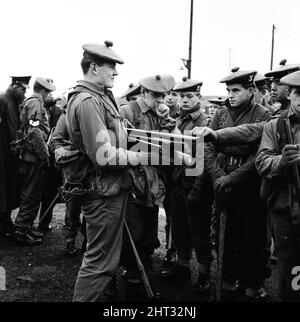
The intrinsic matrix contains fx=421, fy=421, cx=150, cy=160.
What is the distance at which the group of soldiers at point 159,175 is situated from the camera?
3553 millimetres

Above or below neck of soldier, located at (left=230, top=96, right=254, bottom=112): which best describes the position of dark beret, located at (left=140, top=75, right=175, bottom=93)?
above

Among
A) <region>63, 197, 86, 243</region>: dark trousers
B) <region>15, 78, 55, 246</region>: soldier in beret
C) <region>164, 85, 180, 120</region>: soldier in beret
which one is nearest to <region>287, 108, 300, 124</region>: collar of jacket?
<region>164, 85, 180, 120</region>: soldier in beret

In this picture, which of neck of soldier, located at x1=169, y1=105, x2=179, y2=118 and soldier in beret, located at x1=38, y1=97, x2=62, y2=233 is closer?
neck of soldier, located at x1=169, y1=105, x2=179, y2=118

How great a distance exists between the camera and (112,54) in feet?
12.1

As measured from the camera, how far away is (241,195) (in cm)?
439

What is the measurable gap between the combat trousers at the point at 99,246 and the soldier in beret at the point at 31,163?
10.1ft

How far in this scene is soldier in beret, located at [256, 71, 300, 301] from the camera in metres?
3.53

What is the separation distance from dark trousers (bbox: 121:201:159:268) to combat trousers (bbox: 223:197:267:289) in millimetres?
802

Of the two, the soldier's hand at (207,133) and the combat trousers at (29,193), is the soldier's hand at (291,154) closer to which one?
the soldier's hand at (207,133)

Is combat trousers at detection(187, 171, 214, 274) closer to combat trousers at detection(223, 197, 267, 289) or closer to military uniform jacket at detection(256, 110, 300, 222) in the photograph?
combat trousers at detection(223, 197, 267, 289)

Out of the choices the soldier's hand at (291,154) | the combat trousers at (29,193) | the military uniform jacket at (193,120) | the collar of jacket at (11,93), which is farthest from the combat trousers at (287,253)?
the collar of jacket at (11,93)
